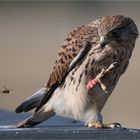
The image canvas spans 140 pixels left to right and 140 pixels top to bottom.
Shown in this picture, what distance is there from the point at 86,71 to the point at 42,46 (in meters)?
3.03

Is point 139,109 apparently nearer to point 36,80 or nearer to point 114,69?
point 36,80

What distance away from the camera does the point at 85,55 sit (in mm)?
4301

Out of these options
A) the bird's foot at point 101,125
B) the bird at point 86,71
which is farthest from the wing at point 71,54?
the bird's foot at point 101,125

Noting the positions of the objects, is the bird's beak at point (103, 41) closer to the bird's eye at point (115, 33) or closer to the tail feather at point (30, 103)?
the bird's eye at point (115, 33)

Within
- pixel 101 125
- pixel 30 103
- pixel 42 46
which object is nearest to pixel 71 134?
pixel 101 125

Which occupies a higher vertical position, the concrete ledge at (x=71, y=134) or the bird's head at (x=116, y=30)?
the bird's head at (x=116, y=30)

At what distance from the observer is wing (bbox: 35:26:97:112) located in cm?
432

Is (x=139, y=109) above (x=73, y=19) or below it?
below

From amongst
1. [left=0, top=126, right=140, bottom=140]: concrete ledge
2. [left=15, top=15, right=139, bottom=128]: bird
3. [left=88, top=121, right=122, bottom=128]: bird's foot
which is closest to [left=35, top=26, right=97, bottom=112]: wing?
[left=15, top=15, right=139, bottom=128]: bird

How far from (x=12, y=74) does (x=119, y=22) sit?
9.55 ft

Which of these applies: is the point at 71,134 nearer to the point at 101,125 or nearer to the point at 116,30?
the point at 101,125

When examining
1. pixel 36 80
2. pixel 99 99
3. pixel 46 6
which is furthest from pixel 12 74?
pixel 99 99

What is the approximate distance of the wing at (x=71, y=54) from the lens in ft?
14.2

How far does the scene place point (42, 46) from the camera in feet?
23.9
